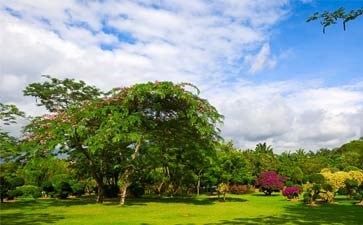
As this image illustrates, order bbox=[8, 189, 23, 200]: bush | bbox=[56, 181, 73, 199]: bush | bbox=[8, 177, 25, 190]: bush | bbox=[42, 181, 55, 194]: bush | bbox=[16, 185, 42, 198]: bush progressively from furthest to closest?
bbox=[42, 181, 55, 194]: bush, bbox=[16, 185, 42, 198]: bush, bbox=[56, 181, 73, 199]: bush, bbox=[8, 189, 23, 200]: bush, bbox=[8, 177, 25, 190]: bush

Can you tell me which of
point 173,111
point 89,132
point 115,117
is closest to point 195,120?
point 173,111

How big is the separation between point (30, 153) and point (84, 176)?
9070mm

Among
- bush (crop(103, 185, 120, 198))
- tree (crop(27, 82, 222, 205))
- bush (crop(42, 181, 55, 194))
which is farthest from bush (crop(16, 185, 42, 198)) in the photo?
tree (crop(27, 82, 222, 205))

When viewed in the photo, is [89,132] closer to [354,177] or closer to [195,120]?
[195,120]

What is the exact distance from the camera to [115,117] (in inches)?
918

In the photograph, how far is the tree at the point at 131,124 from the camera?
23469 millimetres

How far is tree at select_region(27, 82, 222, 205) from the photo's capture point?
23.5m

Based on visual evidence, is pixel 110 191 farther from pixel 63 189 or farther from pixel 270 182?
pixel 270 182

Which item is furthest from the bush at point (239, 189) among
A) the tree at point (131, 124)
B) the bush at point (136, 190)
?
the tree at point (131, 124)

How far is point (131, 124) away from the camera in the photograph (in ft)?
77.4

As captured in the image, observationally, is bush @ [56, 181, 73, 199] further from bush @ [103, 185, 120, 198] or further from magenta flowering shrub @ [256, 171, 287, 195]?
magenta flowering shrub @ [256, 171, 287, 195]

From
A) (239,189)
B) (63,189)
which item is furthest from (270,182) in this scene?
(63,189)

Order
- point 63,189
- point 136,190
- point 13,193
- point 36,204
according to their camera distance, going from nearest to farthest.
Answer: point 36,204 → point 13,193 → point 63,189 → point 136,190

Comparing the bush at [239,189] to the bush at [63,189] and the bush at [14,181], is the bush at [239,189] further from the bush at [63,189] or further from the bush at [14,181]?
the bush at [14,181]
